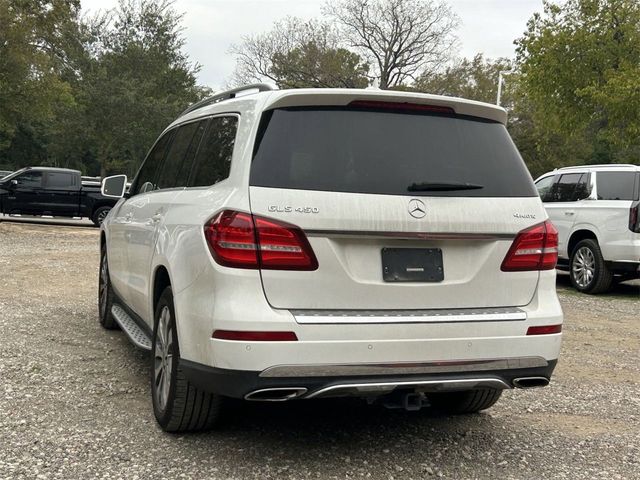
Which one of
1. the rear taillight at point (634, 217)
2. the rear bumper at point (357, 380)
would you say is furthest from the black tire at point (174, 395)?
the rear taillight at point (634, 217)

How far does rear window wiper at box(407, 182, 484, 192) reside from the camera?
3.39 m

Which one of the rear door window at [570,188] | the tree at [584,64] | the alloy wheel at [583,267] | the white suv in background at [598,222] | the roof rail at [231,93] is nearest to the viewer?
the roof rail at [231,93]

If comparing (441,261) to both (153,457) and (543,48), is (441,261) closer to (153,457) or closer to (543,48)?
(153,457)

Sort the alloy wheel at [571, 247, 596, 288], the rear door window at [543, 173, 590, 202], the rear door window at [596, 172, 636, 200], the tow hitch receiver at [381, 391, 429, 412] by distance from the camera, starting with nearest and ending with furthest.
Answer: the tow hitch receiver at [381, 391, 429, 412]
the rear door window at [596, 172, 636, 200]
the alloy wheel at [571, 247, 596, 288]
the rear door window at [543, 173, 590, 202]

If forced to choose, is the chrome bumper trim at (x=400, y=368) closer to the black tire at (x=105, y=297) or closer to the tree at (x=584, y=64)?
the black tire at (x=105, y=297)

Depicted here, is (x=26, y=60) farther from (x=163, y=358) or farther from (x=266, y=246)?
(x=266, y=246)

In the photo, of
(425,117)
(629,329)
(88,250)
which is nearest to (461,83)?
(88,250)

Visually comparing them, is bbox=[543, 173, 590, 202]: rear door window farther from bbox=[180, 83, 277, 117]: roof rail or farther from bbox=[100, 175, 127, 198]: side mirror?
bbox=[180, 83, 277, 117]: roof rail

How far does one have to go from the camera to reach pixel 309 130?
3.40m

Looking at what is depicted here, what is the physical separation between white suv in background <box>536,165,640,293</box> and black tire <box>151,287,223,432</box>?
7782 millimetres

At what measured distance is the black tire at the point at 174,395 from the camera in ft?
11.9

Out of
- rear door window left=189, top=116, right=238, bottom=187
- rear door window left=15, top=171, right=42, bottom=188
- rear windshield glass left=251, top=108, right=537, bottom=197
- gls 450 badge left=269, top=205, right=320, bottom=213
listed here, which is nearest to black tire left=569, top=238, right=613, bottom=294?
rear windshield glass left=251, top=108, right=537, bottom=197

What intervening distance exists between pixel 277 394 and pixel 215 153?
136cm

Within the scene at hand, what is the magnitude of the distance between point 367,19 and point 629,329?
34.8 metres
